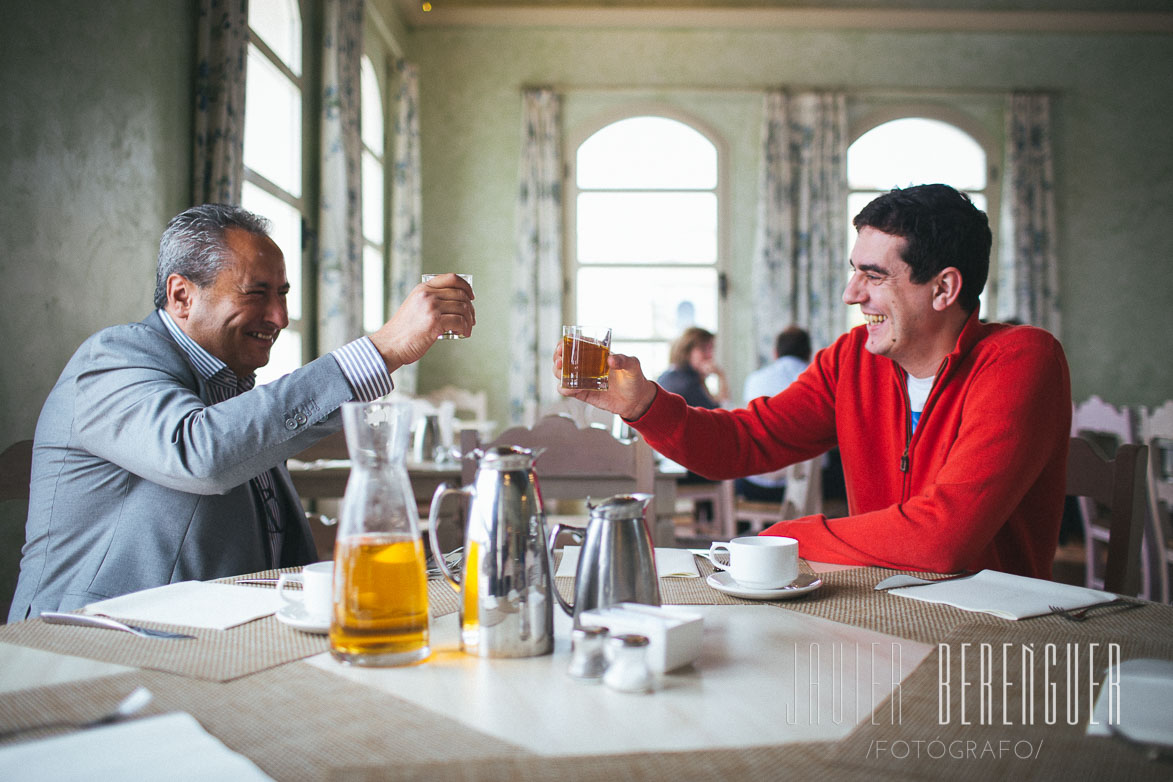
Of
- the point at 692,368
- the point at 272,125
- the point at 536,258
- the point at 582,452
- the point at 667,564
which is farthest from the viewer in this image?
the point at 536,258

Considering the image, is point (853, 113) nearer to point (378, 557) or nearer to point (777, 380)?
point (777, 380)

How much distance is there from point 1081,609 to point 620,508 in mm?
556

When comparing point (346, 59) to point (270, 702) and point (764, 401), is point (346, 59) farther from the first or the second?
point (270, 702)

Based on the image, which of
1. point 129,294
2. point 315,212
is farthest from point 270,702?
point 315,212

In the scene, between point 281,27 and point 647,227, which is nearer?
point 281,27

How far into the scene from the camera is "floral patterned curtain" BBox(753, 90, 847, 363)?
18.6ft

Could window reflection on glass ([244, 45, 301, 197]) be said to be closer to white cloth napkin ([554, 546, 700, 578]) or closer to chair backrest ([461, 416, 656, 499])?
chair backrest ([461, 416, 656, 499])

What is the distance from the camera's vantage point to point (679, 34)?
5688mm

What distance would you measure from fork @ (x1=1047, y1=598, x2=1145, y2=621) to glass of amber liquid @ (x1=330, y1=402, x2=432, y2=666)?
70 centimetres

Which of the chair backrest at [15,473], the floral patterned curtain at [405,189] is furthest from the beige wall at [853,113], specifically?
the chair backrest at [15,473]

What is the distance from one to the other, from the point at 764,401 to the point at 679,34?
467cm

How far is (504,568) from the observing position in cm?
76

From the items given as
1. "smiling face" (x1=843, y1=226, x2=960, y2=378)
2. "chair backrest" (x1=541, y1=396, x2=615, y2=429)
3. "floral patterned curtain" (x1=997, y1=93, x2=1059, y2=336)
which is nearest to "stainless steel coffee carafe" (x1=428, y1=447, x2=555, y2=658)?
"smiling face" (x1=843, y1=226, x2=960, y2=378)

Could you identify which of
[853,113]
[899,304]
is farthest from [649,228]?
[899,304]
